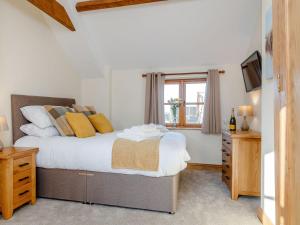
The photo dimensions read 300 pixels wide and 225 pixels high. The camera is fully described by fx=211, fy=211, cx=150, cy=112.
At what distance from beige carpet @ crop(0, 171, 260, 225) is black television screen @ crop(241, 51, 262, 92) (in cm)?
163

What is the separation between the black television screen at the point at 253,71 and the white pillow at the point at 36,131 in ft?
9.79

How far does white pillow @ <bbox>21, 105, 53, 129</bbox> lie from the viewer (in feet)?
9.59

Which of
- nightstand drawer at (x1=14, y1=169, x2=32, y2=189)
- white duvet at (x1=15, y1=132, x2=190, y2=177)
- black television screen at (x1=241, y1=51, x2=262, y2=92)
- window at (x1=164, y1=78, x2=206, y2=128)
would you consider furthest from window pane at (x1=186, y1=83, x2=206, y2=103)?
nightstand drawer at (x1=14, y1=169, x2=32, y2=189)

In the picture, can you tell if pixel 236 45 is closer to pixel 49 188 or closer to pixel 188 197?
pixel 188 197

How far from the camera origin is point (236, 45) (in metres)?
3.90

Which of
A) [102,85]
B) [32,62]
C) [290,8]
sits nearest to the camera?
[290,8]

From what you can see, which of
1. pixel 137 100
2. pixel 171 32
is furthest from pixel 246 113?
pixel 137 100

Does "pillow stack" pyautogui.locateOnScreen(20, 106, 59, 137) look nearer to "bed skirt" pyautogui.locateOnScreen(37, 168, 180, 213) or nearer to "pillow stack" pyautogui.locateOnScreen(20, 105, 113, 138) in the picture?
"pillow stack" pyautogui.locateOnScreen(20, 105, 113, 138)

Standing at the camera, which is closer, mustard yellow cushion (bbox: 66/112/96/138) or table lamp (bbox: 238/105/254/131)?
mustard yellow cushion (bbox: 66/112/96/138)

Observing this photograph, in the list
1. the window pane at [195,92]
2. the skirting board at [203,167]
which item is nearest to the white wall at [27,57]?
the window pane at [195,92]

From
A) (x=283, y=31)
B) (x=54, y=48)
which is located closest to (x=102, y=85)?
(x=54, y=48)

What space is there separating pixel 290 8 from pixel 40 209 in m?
A: 2.86

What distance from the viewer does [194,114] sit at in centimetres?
456

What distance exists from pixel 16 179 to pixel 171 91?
325cm
